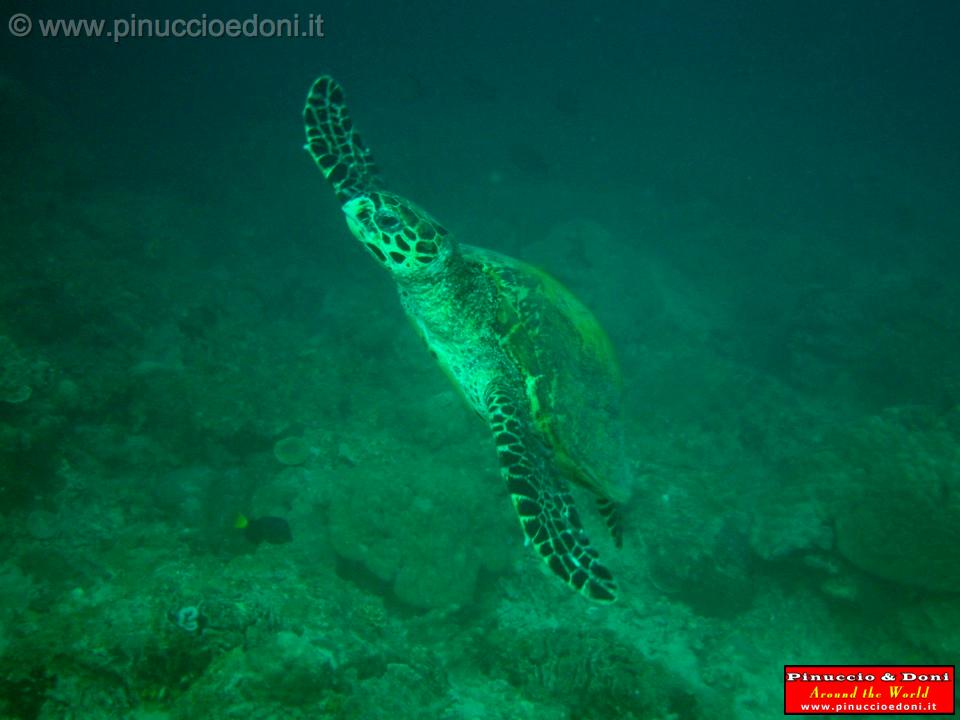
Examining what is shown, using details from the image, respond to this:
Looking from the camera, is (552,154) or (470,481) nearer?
(470,481)

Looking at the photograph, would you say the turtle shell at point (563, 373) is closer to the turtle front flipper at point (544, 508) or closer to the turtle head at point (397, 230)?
the turtle front flipper at point (544, 508)

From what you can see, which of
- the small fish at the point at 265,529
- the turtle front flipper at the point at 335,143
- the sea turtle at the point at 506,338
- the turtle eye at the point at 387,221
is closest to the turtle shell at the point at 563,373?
the sea turtle at the point at 506,338

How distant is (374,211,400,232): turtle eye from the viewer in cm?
465

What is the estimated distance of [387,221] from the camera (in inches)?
184

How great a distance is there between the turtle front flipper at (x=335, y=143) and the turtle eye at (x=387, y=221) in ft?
1.78

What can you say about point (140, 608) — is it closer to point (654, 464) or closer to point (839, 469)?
point (654, 464)

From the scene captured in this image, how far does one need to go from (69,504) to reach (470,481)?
5.28 metres

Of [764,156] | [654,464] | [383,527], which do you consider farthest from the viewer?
[764,156]

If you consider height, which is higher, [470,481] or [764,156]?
[764,156]

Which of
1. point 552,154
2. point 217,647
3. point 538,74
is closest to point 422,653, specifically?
point 217,647

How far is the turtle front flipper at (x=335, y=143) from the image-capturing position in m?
5.03

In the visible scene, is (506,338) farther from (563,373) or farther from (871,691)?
(871,691)

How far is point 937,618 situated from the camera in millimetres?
6066

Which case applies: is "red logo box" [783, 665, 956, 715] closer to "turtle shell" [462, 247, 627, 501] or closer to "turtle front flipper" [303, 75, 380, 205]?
"turtle shell" [462, 247, 627, 501]
